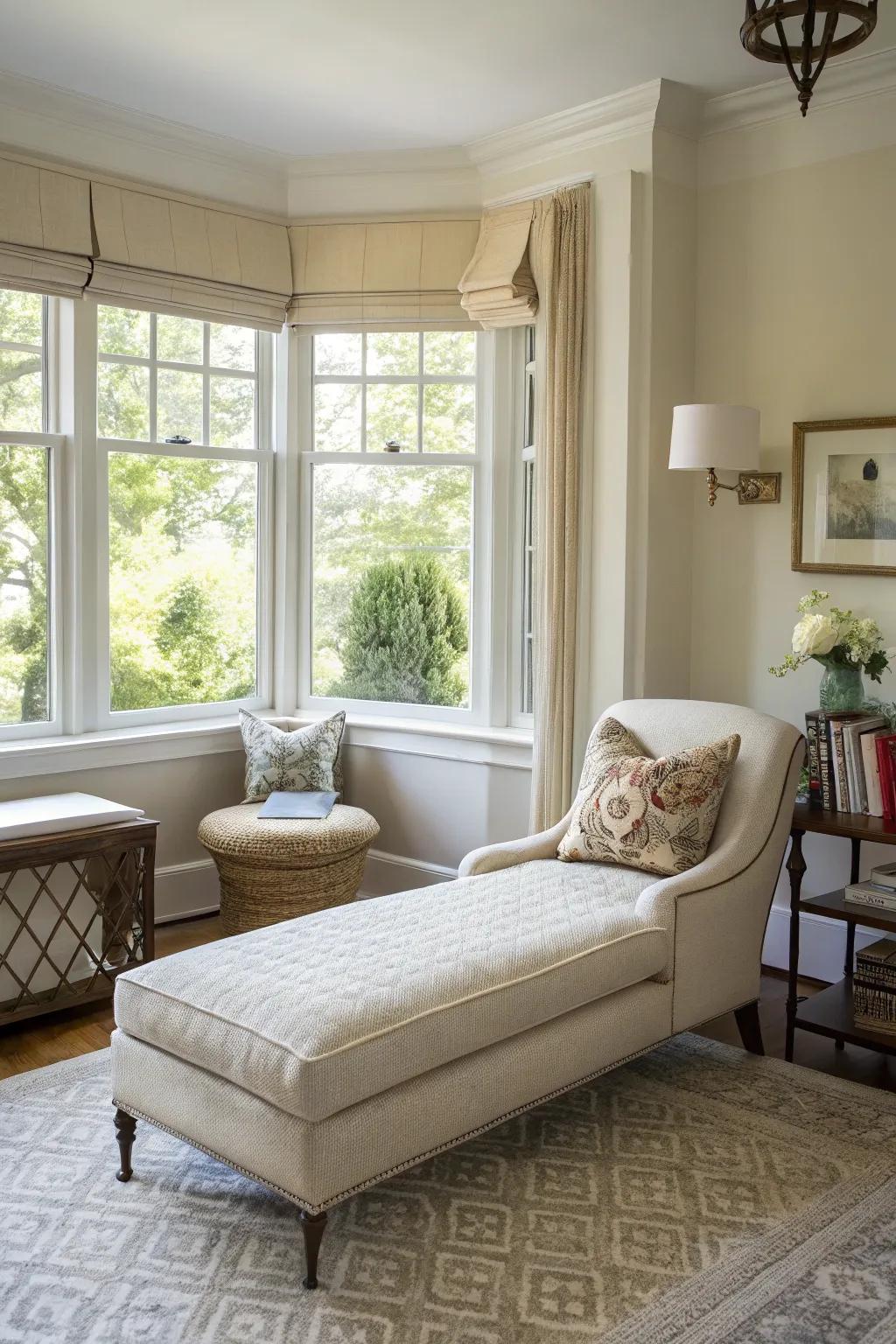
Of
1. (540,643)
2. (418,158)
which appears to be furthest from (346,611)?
(418,158)

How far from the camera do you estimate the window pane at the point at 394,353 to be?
4.52 m

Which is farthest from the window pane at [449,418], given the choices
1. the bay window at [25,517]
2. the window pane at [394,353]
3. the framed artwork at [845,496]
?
the bay window at [25,517]

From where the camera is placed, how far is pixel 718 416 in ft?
11.7

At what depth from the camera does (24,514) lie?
398 centimetres

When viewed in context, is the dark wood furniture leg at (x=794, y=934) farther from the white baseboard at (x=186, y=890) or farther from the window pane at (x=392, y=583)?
the white baseboard at (x=186, y=890)

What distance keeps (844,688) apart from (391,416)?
207 centimetres

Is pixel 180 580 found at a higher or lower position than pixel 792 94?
lower

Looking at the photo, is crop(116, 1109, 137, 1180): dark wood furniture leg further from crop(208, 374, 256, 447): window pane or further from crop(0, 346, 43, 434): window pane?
crop(208, 374, 256, 447): window pane

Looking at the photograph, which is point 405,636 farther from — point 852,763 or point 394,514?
point 852,763

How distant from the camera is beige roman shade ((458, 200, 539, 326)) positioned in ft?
13.4

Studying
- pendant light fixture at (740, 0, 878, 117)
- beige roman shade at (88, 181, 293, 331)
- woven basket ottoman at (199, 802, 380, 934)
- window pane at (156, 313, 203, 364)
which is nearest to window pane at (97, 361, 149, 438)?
window pane at (156, 313, 203, 364)

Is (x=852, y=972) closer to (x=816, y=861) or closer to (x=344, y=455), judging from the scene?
(x=816, y=861)

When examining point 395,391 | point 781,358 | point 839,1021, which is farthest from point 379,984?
point 395,391

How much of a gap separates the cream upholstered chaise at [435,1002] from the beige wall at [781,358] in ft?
2.31
